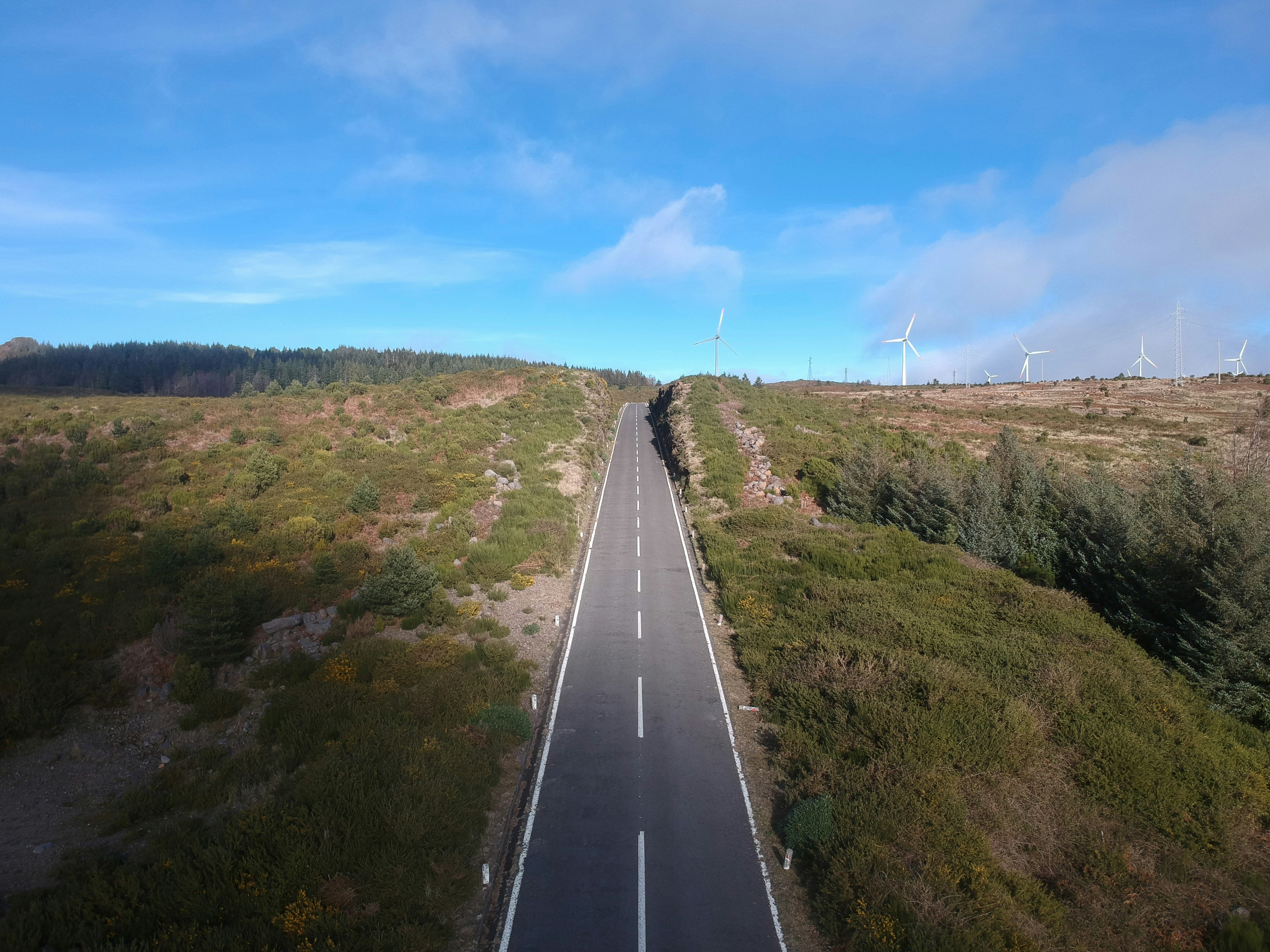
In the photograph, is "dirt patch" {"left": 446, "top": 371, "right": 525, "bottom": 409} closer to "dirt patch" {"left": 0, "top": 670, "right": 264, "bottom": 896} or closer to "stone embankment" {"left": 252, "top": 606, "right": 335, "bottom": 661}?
"stone embankment" {"left": 252, "top": 606, "right": 335, "bottom": 661}

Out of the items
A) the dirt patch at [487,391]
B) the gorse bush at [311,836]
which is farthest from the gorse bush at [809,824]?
the dirt patch at [487,391]

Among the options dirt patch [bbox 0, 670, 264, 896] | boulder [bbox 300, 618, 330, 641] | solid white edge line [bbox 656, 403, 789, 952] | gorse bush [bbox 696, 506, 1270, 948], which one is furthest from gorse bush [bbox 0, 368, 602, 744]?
gorse bush [bbox 696, 506, 1270, 948]

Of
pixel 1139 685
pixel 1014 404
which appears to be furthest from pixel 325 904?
pixel 1014 404

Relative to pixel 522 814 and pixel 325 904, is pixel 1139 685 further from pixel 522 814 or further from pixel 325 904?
pixel 325 904

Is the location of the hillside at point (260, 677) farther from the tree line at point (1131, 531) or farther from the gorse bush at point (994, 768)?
the tree line at point (1131, 531)

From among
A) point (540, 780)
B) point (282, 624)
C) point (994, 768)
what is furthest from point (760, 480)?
point (282, 624)

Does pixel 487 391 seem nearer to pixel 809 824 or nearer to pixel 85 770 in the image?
pixel 85 770

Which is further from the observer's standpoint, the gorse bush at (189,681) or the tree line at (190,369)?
the tree line at (190,369)

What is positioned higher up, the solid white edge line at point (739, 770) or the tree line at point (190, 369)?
the tree line at point (190, 369)
